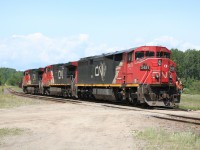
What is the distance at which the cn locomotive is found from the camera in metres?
22.0

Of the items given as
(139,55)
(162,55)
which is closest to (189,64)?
(162,55)

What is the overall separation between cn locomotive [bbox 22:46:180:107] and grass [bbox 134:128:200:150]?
10517mm

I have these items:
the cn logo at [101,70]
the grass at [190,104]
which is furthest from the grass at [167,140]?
→ the cn logo at [101,70]

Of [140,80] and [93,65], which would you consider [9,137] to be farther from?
[93,65]

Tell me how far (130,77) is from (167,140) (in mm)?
13108

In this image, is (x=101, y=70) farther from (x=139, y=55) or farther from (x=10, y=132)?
(x=10, y=132)

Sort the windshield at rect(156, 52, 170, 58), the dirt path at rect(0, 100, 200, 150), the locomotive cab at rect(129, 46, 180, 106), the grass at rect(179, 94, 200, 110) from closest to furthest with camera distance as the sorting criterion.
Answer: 1. the dirt path at rect(0, 100, 200, 150)
2. the locomotive cab at rect(129, 46, 180, 106)
3. the windshield at rect(156, 52, 170, 58)
4. the grass at rect(179, 94, 200, 110)

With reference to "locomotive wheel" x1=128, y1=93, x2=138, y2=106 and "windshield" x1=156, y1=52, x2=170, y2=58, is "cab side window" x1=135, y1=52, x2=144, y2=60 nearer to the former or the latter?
"windshield" x1=156, y1=52, x2=170, y2=58

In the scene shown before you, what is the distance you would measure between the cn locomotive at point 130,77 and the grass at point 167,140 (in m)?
10.5

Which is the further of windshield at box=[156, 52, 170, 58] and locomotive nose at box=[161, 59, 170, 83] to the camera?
windshield at box=[156, 52, 170, 58]

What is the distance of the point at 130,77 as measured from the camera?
23.3 metres

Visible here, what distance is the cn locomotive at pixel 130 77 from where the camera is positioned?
22.0 m

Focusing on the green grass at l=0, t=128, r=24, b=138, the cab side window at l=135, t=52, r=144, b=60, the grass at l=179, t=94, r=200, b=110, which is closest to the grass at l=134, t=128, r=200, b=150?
the green grass at l=0, t=128, r=24, b=138

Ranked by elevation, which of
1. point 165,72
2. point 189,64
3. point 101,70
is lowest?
point 165,72
